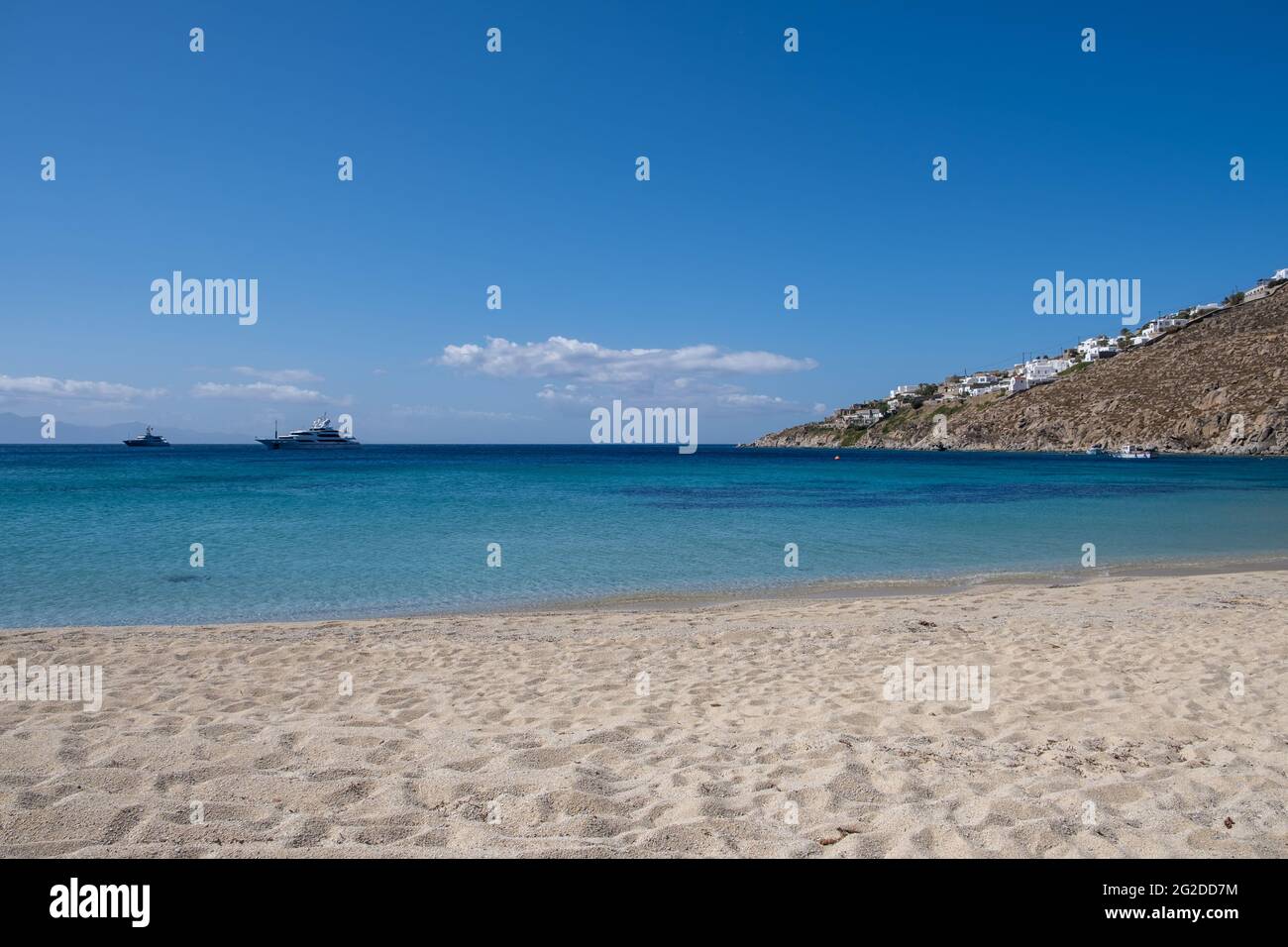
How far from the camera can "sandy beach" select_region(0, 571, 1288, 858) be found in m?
4.10

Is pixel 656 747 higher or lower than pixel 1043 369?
lower

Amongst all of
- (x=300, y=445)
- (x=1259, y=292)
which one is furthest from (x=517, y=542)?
(x=1259, y=292)

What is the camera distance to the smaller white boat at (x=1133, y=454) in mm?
88456

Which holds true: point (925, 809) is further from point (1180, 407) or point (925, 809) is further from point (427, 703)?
point (1180, 407)

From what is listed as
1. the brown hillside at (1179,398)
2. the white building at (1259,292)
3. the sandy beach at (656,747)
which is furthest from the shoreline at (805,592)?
the white building at (1259,292)

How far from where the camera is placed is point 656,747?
5.58 m

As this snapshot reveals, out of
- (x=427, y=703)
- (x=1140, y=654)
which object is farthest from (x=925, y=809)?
(x=1140, y=654)

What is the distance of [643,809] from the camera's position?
443 cm

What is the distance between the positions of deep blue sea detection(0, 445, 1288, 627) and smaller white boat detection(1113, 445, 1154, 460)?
2040 inches

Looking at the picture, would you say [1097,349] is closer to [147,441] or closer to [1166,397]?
[1166,397]

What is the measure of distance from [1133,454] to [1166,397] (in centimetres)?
2133

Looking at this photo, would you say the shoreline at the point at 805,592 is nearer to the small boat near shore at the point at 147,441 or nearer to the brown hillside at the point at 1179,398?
the brown hillside at the point at 1179,398

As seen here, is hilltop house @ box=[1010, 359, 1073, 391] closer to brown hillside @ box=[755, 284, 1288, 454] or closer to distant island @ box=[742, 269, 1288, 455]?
distant island @ box=[742, 269, 1288, 455]
